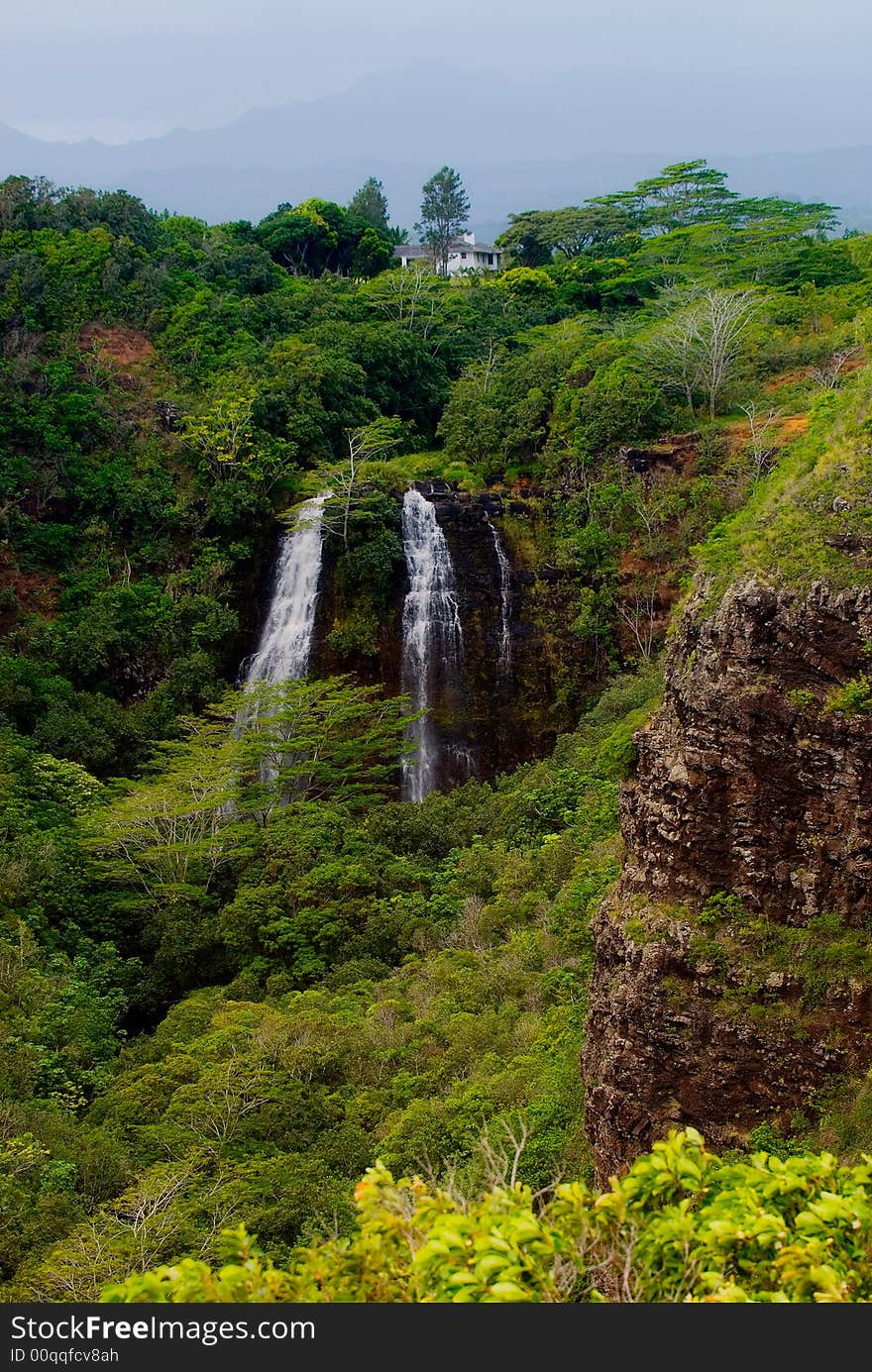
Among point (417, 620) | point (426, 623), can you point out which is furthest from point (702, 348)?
point (417, 620)

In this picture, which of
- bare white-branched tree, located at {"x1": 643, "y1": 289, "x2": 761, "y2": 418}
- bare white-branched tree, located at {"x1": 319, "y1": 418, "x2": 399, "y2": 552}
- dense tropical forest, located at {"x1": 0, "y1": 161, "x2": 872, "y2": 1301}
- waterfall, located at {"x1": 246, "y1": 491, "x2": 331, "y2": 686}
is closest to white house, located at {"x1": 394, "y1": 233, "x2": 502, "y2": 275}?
dense tropical forest, located at {"x1": 0, "y1": 161, "x2": 872, "y2": 1301}

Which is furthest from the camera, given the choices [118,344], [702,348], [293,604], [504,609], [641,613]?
[118,344]

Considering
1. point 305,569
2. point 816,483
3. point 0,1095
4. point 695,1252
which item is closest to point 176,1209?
point 0,1095

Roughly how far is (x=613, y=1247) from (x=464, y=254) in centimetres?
6213

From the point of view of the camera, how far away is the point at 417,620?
29.2 m

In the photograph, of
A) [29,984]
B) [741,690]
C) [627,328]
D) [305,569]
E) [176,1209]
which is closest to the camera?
[741,690]

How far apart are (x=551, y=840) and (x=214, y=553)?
14689 millimetres

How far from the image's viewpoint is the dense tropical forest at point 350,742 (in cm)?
879

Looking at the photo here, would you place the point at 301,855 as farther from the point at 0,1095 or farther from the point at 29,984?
the point at 0,1095

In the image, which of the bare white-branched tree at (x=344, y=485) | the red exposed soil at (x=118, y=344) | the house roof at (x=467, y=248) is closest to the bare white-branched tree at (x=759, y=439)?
the bare white-branched tree at (x=344, y=485)

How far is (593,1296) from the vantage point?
4.90 metres

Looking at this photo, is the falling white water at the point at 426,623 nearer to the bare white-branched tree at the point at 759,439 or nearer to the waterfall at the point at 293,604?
the waterfall at the point at 293,604

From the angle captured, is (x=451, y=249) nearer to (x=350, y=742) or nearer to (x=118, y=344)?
(x=118, y=344)

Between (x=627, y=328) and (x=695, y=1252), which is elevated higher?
(x=627, y=328)
